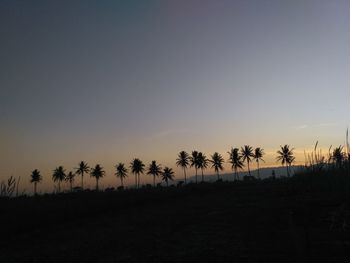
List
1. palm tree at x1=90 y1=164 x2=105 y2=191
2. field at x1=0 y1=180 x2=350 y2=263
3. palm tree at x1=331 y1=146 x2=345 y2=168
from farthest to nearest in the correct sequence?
palm tree at x1=90 y1=164 x2=105 y2=191, palm tree at x1=331 y1=146 x2=345 y2=168, field at x1=0 y1=180 x2=350 y2=263

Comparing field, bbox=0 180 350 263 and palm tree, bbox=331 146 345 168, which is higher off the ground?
palm tree, bbox=331 146 345 168

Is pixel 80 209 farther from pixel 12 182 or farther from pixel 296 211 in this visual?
pixel 296 211

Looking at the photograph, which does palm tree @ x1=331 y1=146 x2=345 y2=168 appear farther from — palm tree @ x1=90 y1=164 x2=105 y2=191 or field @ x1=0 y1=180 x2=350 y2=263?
palm tree @ x1=90 y1=164 x2=105 y2=191

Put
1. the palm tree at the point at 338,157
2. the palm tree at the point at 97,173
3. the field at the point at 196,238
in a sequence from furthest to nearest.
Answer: the palm tree at the point at 97,173 < the palm tree at the point at 338,157 < the field at the point at 196,238

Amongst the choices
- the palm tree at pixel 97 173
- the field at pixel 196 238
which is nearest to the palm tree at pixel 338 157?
the field at pixel 196 238

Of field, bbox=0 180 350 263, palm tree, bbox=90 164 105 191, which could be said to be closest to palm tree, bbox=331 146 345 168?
field, bbox=0 180 350 263

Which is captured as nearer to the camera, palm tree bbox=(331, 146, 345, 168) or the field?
the field

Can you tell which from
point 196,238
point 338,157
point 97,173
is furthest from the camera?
point 97,173

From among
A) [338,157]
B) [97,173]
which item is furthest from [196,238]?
[97,173]

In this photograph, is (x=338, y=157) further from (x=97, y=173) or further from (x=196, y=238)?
(x=97, y=173)

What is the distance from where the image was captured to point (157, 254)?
344 inches

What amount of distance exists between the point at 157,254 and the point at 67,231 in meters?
6.32

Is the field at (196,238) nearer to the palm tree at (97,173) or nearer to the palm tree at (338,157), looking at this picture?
the palm tree at (338,157)

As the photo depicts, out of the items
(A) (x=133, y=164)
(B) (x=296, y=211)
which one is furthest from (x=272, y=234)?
(A) (x=133, y=164)
